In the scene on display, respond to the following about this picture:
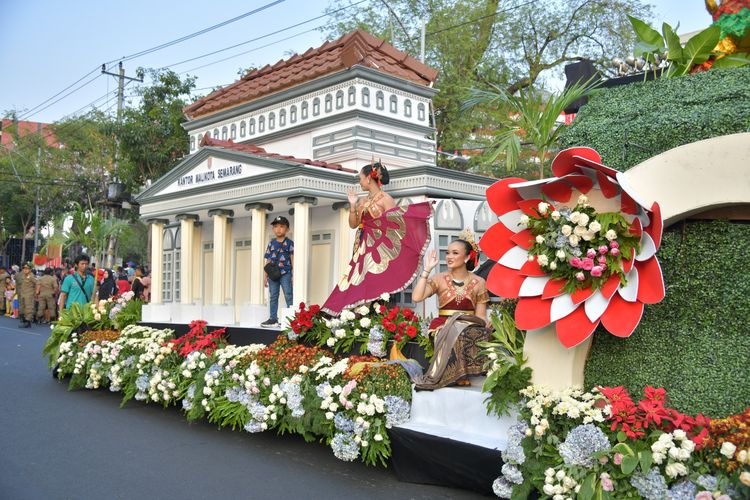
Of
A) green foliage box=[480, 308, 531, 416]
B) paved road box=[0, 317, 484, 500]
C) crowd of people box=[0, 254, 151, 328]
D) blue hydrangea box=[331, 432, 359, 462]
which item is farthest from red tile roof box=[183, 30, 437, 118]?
green foliage box=[480, 308, 531, 416]

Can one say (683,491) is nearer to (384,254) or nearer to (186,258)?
(384,254)

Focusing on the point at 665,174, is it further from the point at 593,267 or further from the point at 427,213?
the point at 427,213

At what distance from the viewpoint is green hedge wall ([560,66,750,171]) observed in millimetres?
4586

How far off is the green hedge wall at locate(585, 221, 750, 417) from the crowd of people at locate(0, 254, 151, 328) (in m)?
9.90

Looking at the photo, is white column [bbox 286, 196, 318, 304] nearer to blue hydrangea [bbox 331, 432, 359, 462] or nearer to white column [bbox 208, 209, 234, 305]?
white column [bbox 208, 209, 234, 305]

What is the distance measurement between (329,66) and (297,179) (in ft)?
9.97

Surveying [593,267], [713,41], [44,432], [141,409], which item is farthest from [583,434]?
[141,409]

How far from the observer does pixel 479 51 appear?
77.2 ft

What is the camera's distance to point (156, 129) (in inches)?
778

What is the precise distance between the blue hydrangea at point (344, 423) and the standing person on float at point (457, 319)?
2.21ft

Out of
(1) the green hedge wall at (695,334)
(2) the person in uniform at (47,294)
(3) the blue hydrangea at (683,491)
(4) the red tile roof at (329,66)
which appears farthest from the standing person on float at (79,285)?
(3) the blue hydrangea at (683,491)

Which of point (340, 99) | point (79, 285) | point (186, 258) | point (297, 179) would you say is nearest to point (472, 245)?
point (297, 179)

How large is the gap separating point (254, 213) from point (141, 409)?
3.13 m

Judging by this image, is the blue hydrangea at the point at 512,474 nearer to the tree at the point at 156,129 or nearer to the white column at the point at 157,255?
the white column at the point at 157,255
